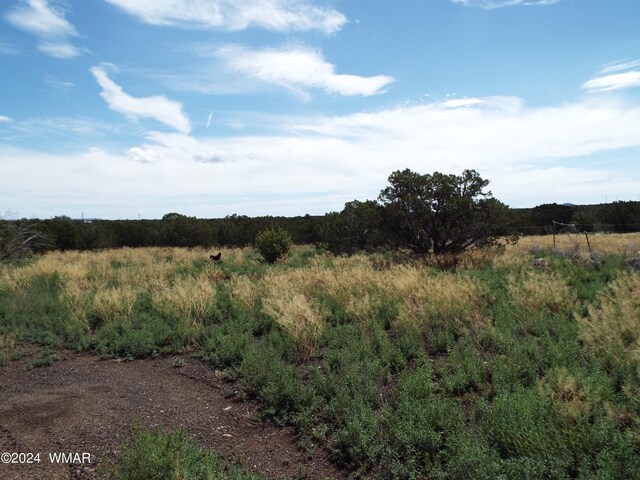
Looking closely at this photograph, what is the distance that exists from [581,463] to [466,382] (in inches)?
64.2

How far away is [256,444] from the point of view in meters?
4.67

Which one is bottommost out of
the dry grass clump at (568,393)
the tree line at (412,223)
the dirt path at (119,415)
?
the dirt path at (119,415)

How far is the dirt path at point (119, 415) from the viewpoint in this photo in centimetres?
430

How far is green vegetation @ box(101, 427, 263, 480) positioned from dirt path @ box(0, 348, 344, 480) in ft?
1.02

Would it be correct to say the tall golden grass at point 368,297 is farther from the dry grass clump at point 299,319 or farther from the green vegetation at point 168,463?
A: the green vegetation at point 168,463

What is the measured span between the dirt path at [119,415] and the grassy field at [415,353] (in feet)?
0.99

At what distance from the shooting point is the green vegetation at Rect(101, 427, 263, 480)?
3.52 meters

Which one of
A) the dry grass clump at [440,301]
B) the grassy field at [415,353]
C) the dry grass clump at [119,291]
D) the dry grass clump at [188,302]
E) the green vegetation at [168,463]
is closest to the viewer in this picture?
the green vegetation at [168,463]

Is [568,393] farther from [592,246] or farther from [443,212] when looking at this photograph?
[592,246]

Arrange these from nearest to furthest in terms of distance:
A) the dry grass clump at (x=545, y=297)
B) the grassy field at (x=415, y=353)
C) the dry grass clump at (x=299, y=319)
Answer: the grassy field at (x=415, y=353) < the dry grass clump at (x=299, y=319) < the dry grass clump at (x=545, y=297)

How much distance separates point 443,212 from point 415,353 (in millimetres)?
8807

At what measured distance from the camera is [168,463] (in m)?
3.60

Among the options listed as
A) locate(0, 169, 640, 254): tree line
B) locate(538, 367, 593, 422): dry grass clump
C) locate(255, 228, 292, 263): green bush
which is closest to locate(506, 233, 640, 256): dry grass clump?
locate(0, 169, 640, 254): tree line

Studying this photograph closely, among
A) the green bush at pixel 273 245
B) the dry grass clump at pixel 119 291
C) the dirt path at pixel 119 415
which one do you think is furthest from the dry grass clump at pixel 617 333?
the green bush at pixel 273 245
